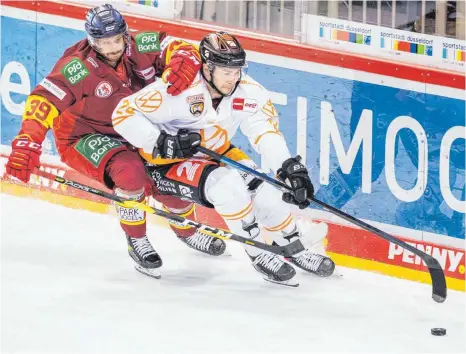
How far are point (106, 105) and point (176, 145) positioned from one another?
28.3 inches

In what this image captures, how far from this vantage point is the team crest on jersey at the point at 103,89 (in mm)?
5383

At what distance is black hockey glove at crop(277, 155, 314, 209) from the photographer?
4.90 m

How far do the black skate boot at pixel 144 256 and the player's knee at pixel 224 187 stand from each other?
438 mm

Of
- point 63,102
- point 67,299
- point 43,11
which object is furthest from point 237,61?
point 43,11

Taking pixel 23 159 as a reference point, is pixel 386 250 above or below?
below

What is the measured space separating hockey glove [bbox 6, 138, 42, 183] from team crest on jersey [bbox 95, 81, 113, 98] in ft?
1.72

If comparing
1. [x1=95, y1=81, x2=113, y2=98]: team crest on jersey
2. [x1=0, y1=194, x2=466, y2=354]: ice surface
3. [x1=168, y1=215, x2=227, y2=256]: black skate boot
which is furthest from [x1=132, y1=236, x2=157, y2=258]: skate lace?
[x1=95, y1=81, x2=113, y2=98]: team crest on jersey

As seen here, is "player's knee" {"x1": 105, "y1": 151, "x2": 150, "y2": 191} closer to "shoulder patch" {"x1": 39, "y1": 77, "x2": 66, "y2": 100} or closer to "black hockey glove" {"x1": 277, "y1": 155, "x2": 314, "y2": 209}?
"shoulder patch" {"x1": 39, "y1": 77, "x2": 66, "y2": 100}

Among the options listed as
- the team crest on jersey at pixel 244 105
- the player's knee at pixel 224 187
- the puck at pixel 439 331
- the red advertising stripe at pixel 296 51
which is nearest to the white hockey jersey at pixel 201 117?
the team crest on jersey at pixel 244 105

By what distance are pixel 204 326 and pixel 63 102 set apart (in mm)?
1380

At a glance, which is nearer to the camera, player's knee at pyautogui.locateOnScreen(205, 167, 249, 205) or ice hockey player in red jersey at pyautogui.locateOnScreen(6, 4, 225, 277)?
player's knee at pyautogui.locateOnScreen(205, 167, 249, 205)

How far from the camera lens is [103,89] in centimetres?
539

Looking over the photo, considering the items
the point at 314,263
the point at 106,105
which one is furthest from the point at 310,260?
the point at 106,105

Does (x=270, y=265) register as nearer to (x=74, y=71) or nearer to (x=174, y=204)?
(x=174, y=204)
